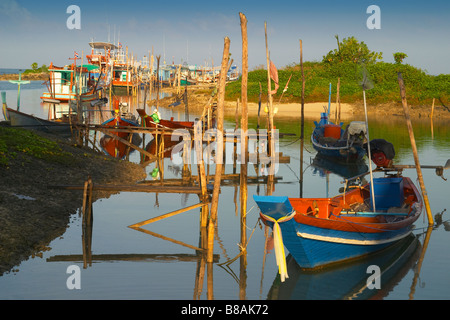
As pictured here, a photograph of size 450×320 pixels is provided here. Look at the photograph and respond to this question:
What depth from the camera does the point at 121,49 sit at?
8512 centimetres

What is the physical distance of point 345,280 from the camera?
37.8ft

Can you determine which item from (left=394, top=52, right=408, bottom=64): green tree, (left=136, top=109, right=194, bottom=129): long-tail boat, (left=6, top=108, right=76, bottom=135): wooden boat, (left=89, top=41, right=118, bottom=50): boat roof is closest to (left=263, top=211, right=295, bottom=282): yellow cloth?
(left=6, top=108, right=76, bottom=135): wooden boat

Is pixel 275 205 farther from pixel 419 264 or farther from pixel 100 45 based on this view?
pixel 100 45

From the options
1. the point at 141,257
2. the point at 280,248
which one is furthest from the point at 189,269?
the point at 280,248

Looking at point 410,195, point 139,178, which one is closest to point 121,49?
point 139,178

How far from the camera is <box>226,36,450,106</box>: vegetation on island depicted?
200 feet

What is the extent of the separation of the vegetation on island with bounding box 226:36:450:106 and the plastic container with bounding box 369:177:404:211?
42.5 meters

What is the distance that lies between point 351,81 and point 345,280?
189ft

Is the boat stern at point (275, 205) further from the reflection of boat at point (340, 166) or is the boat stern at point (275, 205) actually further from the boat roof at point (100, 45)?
the boat roof at point (100, 45)

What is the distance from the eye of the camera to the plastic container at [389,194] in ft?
51.2

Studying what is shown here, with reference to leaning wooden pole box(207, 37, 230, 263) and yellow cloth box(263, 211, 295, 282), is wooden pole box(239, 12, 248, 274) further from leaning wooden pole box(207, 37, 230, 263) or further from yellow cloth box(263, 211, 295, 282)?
yellow cloth box(263, 211, 295, 282)

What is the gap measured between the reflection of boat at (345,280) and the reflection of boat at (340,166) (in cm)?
1252
